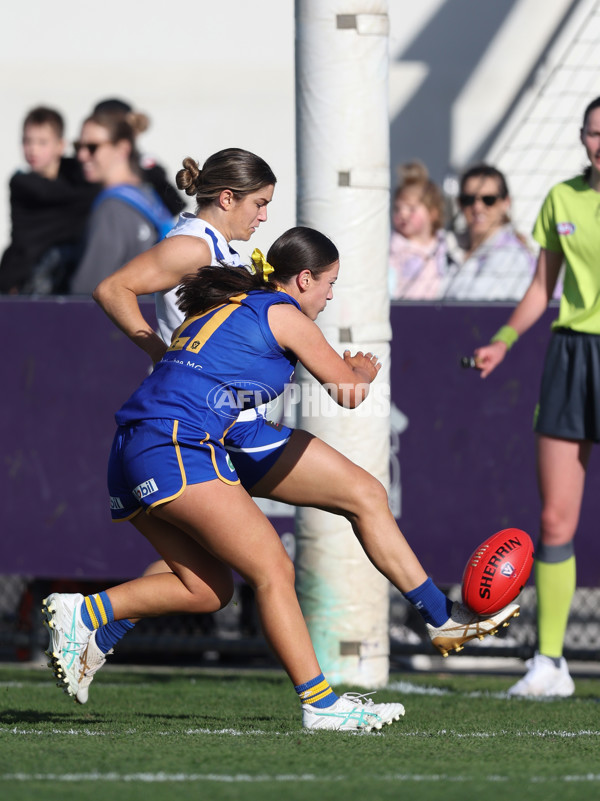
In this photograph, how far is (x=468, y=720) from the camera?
5207mm

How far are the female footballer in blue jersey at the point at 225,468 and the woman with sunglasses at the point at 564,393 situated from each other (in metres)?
1.41

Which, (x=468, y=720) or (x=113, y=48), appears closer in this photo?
(x=468, y=720)

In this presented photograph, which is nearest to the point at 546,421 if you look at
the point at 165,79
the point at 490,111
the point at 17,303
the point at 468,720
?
the point at 468,720

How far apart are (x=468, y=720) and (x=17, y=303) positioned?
11.0 feet

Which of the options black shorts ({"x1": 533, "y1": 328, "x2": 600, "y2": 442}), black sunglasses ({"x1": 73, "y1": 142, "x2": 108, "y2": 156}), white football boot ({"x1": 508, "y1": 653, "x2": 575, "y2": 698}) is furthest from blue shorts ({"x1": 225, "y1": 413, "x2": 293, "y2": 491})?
black sunglasses ({"x1": 73, "y1": 142, "x2": 108, "y2": 156})

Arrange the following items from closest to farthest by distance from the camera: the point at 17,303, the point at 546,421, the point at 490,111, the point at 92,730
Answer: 1. the point at 92,730
2. the point at 546,421
3. the point at 17,303
4. the point at 490,111

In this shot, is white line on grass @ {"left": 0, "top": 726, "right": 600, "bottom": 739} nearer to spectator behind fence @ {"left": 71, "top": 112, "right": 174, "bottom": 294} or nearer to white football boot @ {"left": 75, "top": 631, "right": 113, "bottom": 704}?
white football boot @ {"left": 75, "top": 631, "right": 113, "bottom": 704}

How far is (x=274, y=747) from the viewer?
4.29 m

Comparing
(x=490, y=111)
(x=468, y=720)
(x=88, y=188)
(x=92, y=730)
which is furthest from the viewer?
(x=490, y=111)

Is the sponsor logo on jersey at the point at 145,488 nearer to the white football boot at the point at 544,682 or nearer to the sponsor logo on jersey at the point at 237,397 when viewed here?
the sponsor logo on jersey at the point at 237,397

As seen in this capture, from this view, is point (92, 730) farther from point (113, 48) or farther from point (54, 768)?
point (113, 48)

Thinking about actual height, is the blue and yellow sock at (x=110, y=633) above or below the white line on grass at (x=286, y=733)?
above

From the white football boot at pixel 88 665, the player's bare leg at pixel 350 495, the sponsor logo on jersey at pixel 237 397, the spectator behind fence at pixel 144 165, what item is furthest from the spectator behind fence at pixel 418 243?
the white football boot at pixel 88 665

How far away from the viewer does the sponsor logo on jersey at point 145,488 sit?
4.50m
